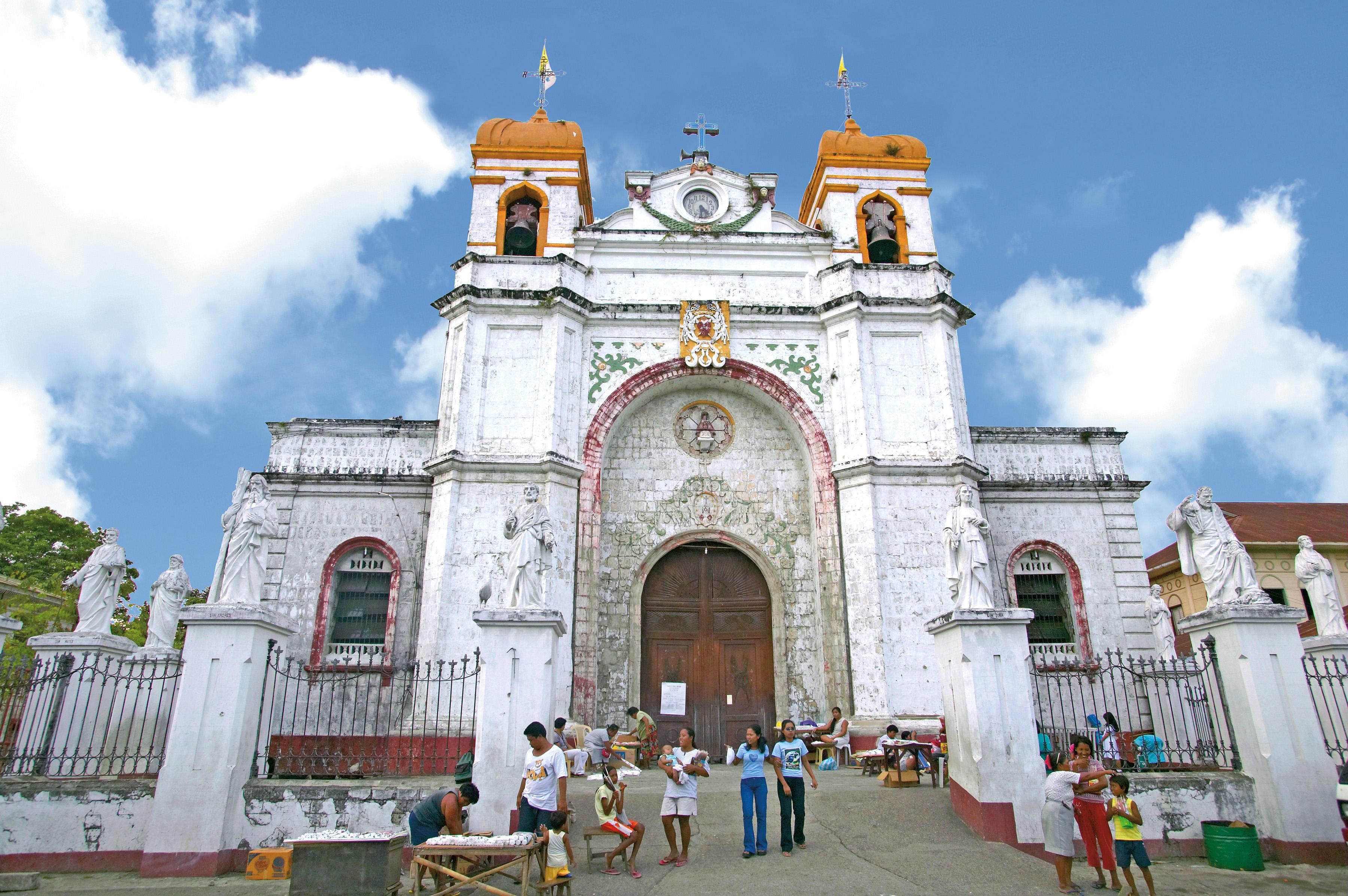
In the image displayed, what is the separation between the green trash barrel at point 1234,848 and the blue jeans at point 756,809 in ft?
15.5

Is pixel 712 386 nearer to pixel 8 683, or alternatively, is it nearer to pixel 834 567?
pixel 834 567

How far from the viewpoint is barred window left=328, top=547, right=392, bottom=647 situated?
53.1 feet

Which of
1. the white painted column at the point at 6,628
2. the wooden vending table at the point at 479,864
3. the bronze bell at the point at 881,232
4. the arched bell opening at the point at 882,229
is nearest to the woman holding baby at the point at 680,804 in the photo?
the wooden vending table at the point at 479,864

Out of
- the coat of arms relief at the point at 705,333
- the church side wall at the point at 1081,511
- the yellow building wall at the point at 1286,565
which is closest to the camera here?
the church side wall at the point at 1081,511

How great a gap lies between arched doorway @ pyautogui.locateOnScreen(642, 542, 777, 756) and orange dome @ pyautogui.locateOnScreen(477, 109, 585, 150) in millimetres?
9705

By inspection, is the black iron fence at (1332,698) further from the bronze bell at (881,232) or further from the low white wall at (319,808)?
the bronze bell at (881,232)

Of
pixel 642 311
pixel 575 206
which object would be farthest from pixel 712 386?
pixel 575 206

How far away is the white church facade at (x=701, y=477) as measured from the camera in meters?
15.5

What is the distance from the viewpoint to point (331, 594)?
16.3 metres

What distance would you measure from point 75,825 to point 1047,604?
Result: 53.4ft

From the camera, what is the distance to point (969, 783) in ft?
30.4

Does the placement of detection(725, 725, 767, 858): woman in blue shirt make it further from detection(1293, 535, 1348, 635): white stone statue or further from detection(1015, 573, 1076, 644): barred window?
detection(1015, 573, 1076, 644): barred window

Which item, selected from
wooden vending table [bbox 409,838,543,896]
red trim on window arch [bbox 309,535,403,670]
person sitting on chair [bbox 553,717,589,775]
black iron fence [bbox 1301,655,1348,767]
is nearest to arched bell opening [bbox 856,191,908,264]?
black iron fence [bbox 1301,655,1348,767]

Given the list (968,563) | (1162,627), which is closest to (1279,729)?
(968,563)
